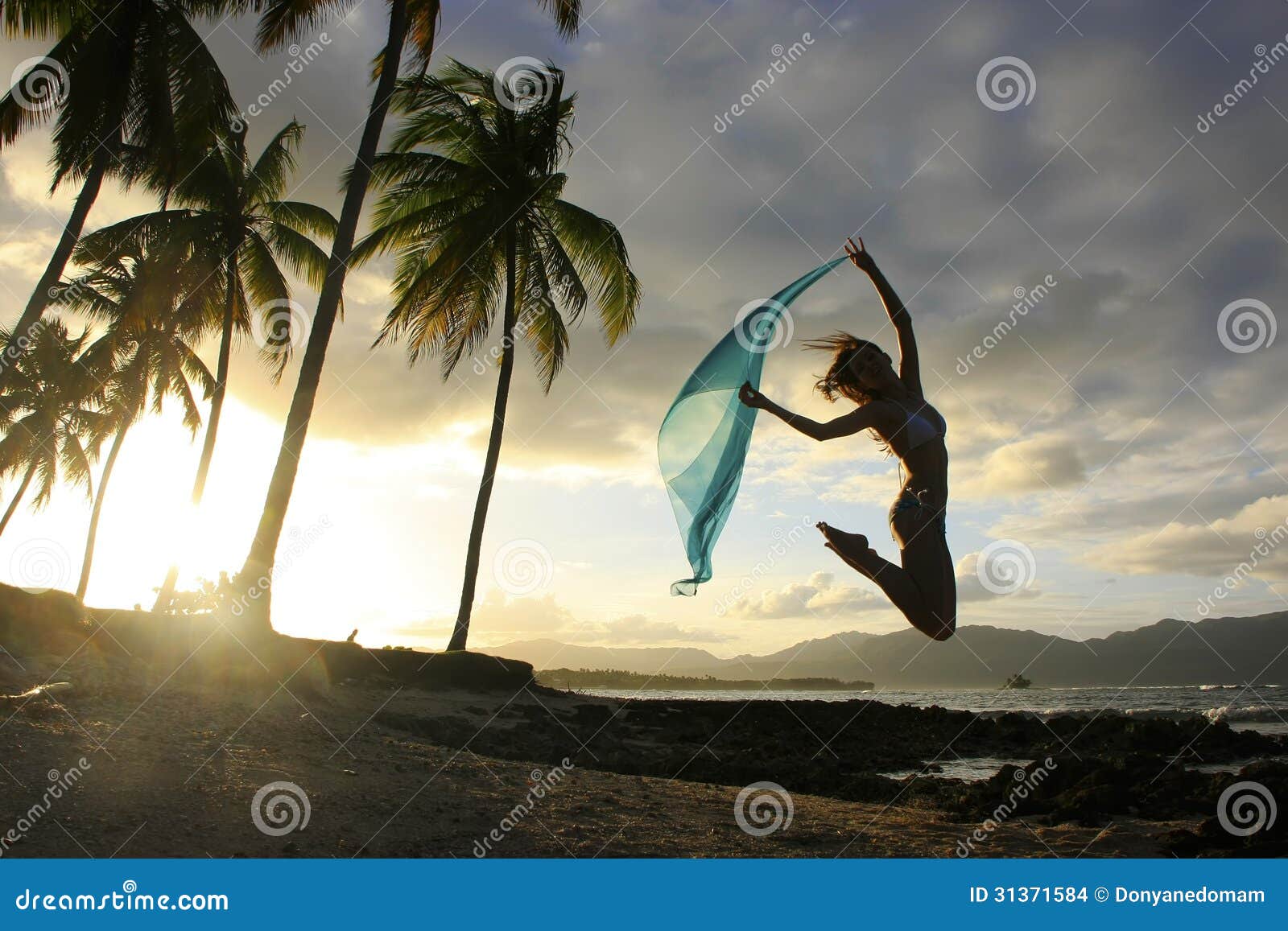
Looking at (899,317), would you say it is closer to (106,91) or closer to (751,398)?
(751,398)

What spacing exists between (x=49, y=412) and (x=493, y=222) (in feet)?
54.5

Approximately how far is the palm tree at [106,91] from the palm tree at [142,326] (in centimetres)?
442

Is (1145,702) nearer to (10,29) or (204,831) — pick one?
(204,831)

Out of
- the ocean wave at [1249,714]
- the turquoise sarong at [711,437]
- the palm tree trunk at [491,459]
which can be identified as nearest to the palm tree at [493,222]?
the palm tree trunk at [491,459]

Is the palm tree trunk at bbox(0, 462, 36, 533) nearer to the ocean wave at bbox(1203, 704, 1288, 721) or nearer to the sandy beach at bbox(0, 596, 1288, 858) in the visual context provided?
the sandy beach at bbox(0, 596, 1288, 858)

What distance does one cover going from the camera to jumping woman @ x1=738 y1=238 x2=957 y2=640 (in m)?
4.46

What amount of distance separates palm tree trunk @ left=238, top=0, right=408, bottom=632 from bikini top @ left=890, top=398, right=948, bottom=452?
9.15 m

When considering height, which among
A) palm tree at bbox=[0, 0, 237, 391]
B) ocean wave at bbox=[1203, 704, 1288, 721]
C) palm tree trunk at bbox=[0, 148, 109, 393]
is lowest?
ocean wave at bbox=[1203, 704, 1288, 721]

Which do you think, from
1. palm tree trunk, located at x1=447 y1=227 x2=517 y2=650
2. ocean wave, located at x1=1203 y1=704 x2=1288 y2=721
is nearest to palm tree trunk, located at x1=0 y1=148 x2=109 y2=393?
palm tree trunk, located at x1=447 y1=227 x2=517 y2=650

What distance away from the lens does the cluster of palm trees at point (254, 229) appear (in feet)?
45.3

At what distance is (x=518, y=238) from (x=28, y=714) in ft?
46.9

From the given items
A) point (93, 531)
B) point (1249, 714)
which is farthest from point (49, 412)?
point (1249, 714)

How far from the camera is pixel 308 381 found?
11.8 m

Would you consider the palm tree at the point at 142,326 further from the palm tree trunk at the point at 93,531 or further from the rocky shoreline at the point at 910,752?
the rocky shoreline at the point at 910,752
